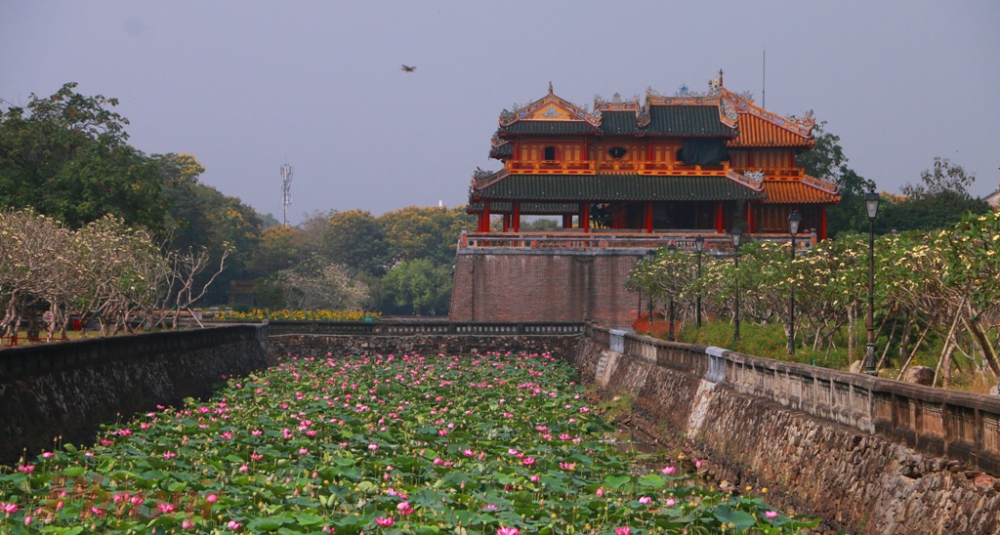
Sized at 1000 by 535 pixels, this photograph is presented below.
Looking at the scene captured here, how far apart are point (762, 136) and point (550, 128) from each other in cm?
1123

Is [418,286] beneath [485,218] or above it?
beneath

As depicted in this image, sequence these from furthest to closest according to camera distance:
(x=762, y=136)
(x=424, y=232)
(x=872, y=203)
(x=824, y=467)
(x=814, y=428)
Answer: (x=424, y=232) < (x=762, y=136) < (x=872, y=203) < (x=814, y=428) < (x=824, y=467)

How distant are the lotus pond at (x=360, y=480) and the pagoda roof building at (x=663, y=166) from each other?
3179 centimetres

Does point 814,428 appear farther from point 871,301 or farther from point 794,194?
point 794,194

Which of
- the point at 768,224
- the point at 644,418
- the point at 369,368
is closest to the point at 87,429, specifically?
the point at 644,418

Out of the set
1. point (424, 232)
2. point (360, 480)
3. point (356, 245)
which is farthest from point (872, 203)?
point (424, 232)

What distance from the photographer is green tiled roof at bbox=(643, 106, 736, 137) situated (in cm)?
5678

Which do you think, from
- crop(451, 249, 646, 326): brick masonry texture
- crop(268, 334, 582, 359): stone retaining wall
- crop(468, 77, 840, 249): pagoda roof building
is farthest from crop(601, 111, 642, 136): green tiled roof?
crop(268, 334, 582, 359): stone retaining wall

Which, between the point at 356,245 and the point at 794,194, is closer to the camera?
the point at 794,194

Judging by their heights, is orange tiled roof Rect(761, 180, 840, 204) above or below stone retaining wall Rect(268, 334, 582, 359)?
above

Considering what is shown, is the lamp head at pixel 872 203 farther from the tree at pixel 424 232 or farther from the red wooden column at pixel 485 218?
the tree at pixel 424 232

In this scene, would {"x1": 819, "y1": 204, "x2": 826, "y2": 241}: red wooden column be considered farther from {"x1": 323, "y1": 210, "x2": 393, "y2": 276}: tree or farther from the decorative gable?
{"x1": 323, "y1": 210, "x2": 393, "y2": 276}: tree

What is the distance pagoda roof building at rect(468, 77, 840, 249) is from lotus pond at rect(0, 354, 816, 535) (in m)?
31.8

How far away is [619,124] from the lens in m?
57.8
